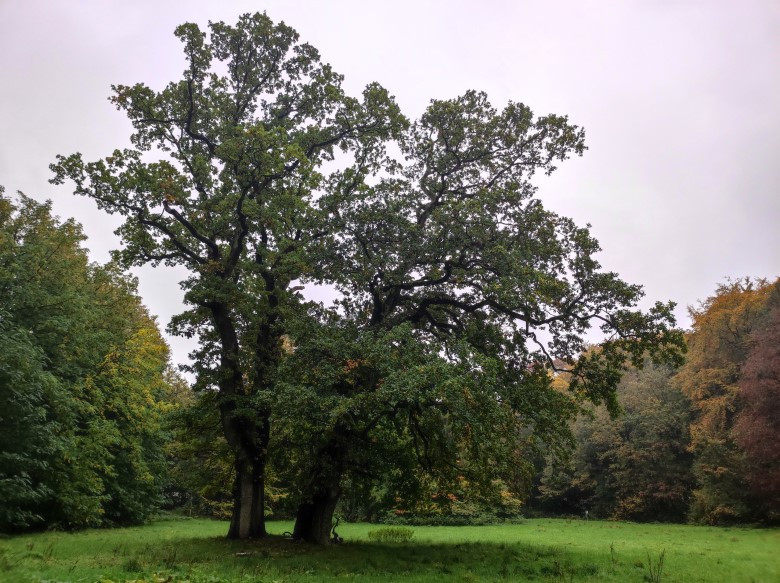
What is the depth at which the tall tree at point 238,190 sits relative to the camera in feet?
52.1

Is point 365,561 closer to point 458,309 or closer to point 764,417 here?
point 458,309

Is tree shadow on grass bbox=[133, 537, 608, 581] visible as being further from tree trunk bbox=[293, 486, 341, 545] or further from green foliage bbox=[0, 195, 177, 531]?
green foliage bbox=[0, 195, 177, 531]

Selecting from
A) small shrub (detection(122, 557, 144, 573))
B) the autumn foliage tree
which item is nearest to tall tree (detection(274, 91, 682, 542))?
small shrub (detection(122, 557, 144, 573))

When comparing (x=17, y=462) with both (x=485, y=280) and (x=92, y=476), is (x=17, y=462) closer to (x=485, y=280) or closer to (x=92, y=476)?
(x=92, y=476)

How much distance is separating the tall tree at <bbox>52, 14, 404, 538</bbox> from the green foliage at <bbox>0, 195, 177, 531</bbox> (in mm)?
5561

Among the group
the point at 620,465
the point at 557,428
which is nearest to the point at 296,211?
the point at 557,428

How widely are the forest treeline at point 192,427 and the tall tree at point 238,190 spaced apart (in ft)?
6.05

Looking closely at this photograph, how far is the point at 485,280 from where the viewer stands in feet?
52.4

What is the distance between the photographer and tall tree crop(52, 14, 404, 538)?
15875 millimetres

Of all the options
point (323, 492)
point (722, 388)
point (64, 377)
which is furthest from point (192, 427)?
point (722, 388)

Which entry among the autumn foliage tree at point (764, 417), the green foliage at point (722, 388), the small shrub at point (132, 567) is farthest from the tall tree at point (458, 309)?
the green foliage at point (722, 388)

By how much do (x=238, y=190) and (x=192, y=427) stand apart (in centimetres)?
925

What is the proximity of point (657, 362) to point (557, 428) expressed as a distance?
3620mm

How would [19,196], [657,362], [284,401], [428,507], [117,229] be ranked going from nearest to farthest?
[284,401] → [657,362] → [117,229] → [428,507] → [19,196]
